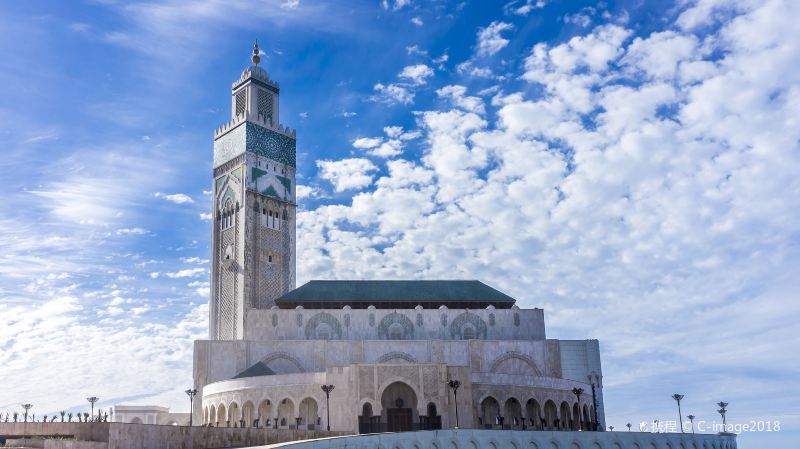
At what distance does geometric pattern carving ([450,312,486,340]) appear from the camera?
199 feet

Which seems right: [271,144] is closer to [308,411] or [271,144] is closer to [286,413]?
[286,413]

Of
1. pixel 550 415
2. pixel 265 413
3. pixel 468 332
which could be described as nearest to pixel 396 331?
pixel 468 332

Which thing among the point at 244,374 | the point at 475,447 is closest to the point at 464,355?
the point at 244,374

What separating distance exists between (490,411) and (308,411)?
39.8 feet

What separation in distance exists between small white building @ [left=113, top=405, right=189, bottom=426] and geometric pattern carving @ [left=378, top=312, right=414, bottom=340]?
23.5m

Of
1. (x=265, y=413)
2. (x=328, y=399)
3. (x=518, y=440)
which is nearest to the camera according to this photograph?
(x=518, y=440)

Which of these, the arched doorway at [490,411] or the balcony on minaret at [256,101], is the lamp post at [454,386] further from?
the balcony on minaret at [256,101]

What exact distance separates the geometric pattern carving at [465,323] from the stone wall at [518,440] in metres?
19.5

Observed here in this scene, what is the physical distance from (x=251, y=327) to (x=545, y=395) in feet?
76.4

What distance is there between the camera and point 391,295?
62438 mm

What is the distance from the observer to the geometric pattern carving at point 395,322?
2371 inches

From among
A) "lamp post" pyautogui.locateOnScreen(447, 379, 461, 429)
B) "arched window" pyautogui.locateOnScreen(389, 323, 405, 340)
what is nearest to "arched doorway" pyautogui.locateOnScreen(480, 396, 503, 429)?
"lamp post" pyautogui.locateOnScreen(447, 379, 461, 429)

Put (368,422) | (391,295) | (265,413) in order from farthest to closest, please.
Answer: (391,295)
(265,413)
(368,422)

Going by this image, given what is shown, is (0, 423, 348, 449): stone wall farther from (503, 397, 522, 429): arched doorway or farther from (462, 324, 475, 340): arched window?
(462, 324, 475, 340): arched window
